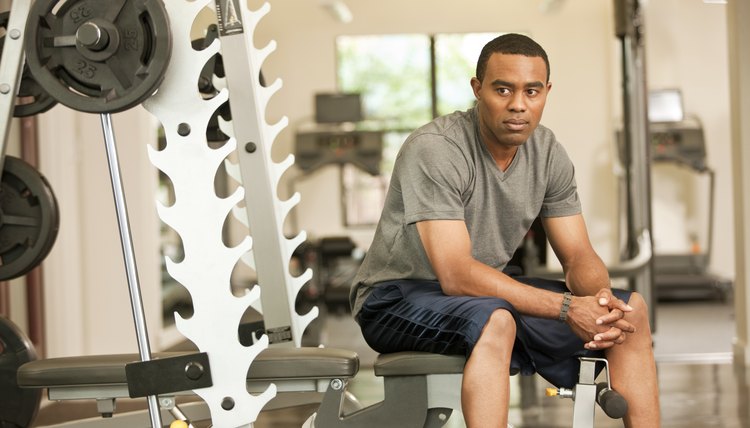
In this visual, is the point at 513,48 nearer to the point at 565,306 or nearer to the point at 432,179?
the point at 432,179

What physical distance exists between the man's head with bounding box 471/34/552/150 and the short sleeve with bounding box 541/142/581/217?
0.14m

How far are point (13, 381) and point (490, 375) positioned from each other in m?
1.24

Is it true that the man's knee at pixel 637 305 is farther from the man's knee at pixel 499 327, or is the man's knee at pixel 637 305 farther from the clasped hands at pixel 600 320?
the man's knee at pixel 499 327

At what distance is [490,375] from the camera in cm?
182

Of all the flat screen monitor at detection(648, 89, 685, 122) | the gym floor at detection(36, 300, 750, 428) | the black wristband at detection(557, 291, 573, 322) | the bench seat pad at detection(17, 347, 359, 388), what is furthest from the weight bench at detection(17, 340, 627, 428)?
the flat screen monitor at detection(648, 89, 685, 122)

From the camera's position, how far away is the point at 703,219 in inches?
305

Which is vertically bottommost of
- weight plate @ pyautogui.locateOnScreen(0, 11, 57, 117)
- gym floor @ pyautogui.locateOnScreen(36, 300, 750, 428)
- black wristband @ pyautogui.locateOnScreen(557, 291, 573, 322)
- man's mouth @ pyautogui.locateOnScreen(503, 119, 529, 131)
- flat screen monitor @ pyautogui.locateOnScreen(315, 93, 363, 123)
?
gym floor @ pyautogui.locateOnScreen(36, 300, 750, 428)

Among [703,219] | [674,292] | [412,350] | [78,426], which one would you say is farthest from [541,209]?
[703,219]

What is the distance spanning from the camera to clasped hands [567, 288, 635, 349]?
6.22 ft

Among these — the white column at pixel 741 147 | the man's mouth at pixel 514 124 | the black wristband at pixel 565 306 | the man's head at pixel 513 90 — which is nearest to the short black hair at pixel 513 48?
the man's head at pixel 513 90

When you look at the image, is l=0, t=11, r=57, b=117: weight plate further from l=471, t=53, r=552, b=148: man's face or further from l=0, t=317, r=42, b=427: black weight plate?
l=471, t=53, r=552, b=148: man's face

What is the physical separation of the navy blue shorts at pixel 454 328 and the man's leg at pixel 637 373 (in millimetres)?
62

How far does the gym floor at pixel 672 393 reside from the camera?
3.46 meters

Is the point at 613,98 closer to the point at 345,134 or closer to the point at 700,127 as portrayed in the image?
the point at 700,127
